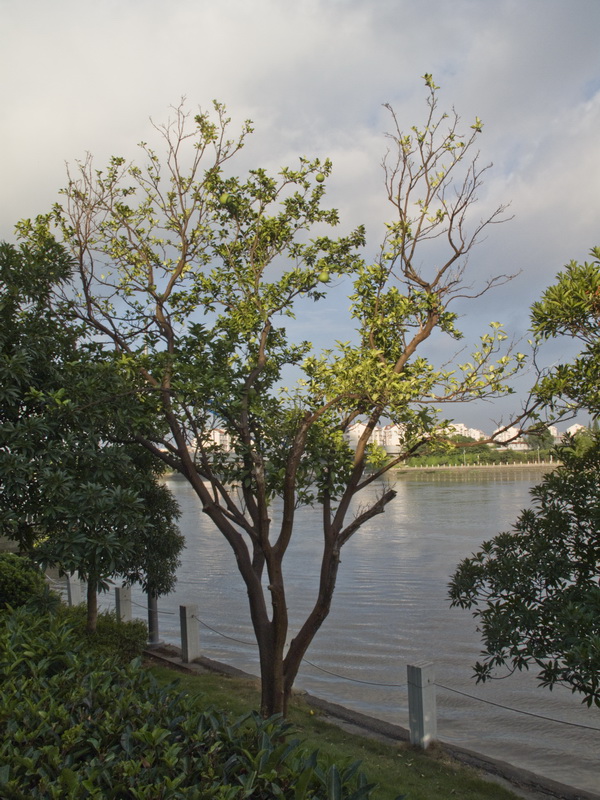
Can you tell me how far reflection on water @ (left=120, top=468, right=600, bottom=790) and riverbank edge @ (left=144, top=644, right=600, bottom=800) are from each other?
576 millimetres

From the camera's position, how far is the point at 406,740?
7266 mm

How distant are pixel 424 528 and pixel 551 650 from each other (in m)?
33.5

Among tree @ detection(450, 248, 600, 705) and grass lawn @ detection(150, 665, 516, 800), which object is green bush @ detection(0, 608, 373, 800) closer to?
grass lawn @ detection(150, 665, 516, 800)

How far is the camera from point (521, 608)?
492 cm

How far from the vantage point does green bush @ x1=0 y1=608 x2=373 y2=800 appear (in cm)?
249

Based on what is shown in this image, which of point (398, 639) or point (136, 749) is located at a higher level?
point (136, 749)

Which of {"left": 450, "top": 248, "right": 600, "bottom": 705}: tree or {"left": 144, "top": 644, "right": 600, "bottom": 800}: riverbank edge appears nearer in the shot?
{"left": 450, "top": 248, "right": 600, "bottom": 705}: tree

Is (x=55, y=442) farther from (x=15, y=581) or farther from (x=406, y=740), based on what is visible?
(x=15, y=581)

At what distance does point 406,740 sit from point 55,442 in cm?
500

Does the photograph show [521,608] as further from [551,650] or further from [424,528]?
[424,528]

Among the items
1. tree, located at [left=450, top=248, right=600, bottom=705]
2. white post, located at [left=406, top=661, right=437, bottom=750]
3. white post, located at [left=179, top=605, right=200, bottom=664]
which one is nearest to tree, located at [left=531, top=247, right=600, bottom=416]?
tree, located at [left=450, top=248, right=600, bottom=705]

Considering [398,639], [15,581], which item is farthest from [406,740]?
[398,639]

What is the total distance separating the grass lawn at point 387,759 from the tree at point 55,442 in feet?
4.60

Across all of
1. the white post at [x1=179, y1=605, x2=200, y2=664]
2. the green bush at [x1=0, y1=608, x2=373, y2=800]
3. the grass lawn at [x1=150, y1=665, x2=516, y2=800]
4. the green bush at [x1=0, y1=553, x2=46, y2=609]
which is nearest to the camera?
the green bush at [x1=0, y1=608, x2=373, y2=800]
